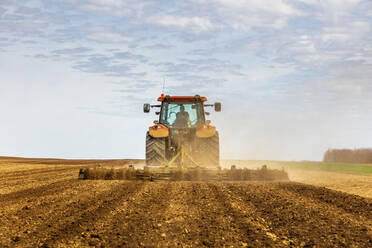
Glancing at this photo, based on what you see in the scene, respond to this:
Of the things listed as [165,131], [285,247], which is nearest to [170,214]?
[285,247]

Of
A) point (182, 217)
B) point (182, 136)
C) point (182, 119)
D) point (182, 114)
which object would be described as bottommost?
point (182, 217)

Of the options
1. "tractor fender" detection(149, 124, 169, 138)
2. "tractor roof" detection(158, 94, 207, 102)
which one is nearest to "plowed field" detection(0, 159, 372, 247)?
"tractor fender" detection(149, 124, 169, 138)

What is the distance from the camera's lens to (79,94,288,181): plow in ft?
47.4

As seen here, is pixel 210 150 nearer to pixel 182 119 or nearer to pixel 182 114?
pixel 182 119

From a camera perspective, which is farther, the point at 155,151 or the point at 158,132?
the point at 155,151

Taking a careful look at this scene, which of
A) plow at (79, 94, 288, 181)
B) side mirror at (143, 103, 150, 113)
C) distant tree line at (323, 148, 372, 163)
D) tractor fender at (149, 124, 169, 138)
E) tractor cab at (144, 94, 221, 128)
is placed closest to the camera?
plow at (79, 94, 288, 181)

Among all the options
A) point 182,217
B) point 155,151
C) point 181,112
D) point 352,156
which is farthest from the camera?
point 352,156

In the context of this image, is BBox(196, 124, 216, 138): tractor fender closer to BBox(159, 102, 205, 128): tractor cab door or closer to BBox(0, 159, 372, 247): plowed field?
BBox(159, 102, 205, 128): tractor cab door

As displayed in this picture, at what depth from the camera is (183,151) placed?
1481 cm

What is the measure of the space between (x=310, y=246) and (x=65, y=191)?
7111mm

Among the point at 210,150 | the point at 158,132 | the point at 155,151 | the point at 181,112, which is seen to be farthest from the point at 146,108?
the point at 210,150

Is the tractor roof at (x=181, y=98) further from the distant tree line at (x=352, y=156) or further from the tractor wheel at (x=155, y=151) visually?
the distant tree line at (x=352, y=156)

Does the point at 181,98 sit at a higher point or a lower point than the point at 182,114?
higher

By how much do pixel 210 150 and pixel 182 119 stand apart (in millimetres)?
1363
